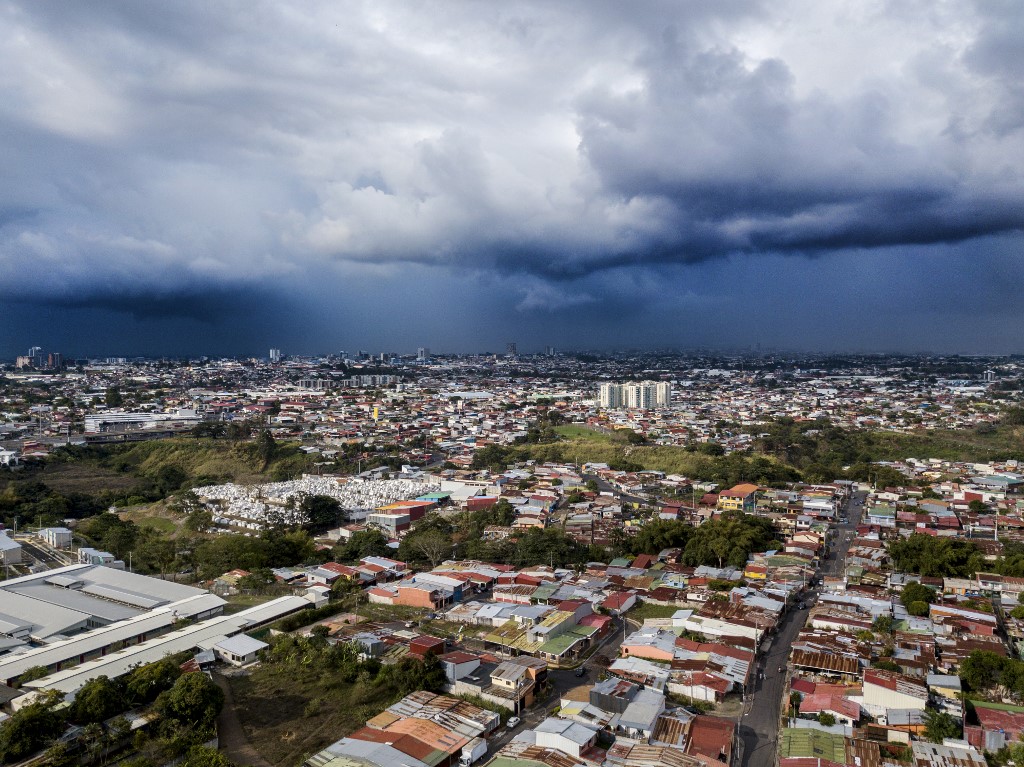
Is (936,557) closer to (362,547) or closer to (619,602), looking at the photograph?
(619,602)

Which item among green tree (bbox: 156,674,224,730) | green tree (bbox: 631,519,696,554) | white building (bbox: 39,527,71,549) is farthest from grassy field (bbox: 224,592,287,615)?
green tree (bbox: 631,519,696,554)

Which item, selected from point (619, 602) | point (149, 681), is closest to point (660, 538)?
point (619, 602)

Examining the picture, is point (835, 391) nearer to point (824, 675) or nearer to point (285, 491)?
point (285, 491)

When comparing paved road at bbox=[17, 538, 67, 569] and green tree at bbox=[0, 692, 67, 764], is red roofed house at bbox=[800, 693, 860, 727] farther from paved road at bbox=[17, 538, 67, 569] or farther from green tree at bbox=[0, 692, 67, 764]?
paved road at bbox=[17, 538, 67, 569]

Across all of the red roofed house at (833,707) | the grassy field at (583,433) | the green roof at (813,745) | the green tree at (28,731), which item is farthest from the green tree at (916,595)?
the grassy field at (583,433)

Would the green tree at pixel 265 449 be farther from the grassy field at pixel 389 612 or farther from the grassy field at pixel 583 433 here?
the grassy field at pixel 389 612
